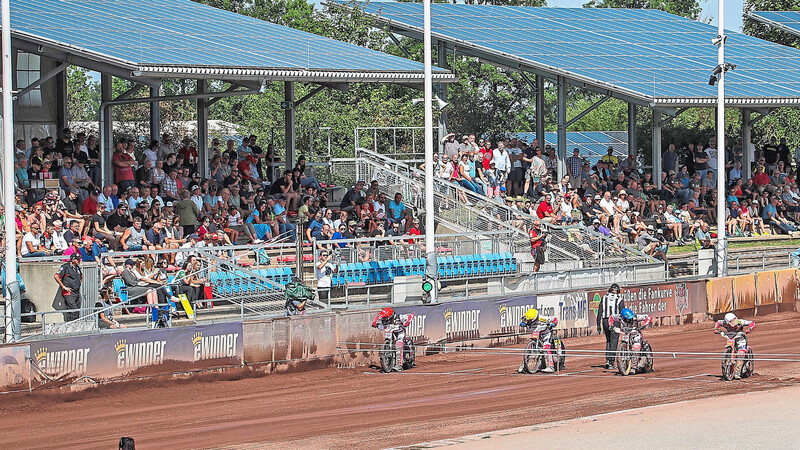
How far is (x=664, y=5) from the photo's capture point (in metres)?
77.4

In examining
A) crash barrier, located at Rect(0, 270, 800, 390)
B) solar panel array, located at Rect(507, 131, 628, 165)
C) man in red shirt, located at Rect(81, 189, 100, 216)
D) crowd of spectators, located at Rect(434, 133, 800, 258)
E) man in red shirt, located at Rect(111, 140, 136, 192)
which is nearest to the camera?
crash barrier, located at Rect(0, 270, 800, 390)

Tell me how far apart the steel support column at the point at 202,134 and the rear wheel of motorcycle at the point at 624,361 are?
14.4 metres

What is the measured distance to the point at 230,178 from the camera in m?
28.9

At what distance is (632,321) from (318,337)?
597 cm

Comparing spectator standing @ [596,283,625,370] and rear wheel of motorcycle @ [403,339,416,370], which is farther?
rear wheel of motorcycle @ [403,339,416,370]

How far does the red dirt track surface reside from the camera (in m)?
16.0

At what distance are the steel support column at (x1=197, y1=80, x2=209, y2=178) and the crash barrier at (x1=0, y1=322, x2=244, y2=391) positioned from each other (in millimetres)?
11448

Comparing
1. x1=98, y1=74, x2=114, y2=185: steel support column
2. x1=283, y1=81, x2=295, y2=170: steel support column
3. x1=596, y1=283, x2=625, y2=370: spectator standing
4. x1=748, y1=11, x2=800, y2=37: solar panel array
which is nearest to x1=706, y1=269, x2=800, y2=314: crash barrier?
x1=596, y1=283, x2=625, y2=370: spectator standing

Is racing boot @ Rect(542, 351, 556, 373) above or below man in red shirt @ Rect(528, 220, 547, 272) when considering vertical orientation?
below

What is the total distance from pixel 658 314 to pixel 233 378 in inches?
481

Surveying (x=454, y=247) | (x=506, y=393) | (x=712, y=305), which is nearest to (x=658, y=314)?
(x=712, y=305)

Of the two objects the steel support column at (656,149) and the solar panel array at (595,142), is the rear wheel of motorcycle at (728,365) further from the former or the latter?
the solar panel array at (595,142)

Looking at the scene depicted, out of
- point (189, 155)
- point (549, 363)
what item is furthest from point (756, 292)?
point (189, 155)

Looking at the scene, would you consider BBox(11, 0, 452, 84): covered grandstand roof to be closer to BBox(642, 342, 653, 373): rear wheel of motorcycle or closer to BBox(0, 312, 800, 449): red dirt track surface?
BBox(0, 312, 800, 449): red dirt track surface
